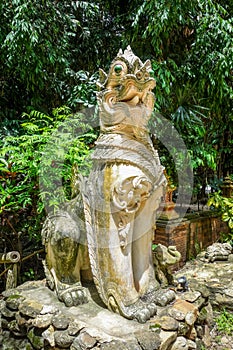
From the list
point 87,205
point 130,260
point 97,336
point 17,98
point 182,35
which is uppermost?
point 182,35

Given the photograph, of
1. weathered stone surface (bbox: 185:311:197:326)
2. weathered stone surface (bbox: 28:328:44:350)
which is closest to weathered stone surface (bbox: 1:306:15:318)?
weathered stone surface (bbox: 28:328:44:350)

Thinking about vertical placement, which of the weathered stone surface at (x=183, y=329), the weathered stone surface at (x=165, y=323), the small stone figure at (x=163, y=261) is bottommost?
the weathered stone surface at (x=183, y=329)

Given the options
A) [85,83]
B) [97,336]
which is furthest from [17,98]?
[97,336]

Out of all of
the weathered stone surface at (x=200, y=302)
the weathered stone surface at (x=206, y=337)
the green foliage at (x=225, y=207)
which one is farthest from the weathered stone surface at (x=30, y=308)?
the green foliage at (x=225, y=207)

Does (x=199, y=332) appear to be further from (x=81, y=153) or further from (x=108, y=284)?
(x=81, y=153)

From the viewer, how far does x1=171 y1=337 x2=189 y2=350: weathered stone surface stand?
2162 mm

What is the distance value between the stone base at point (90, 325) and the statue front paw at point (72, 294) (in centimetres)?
4

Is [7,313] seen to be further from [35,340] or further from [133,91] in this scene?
[133,91]

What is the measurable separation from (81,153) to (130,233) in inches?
65.5

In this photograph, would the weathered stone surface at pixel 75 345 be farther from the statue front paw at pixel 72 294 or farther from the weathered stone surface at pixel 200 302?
the weathered stone surface at pixel 200 302

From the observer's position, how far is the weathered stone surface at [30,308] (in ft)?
7.43

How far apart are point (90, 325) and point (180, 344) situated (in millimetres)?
645

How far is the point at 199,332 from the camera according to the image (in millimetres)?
2531

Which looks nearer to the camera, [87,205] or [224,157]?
[87,205]
